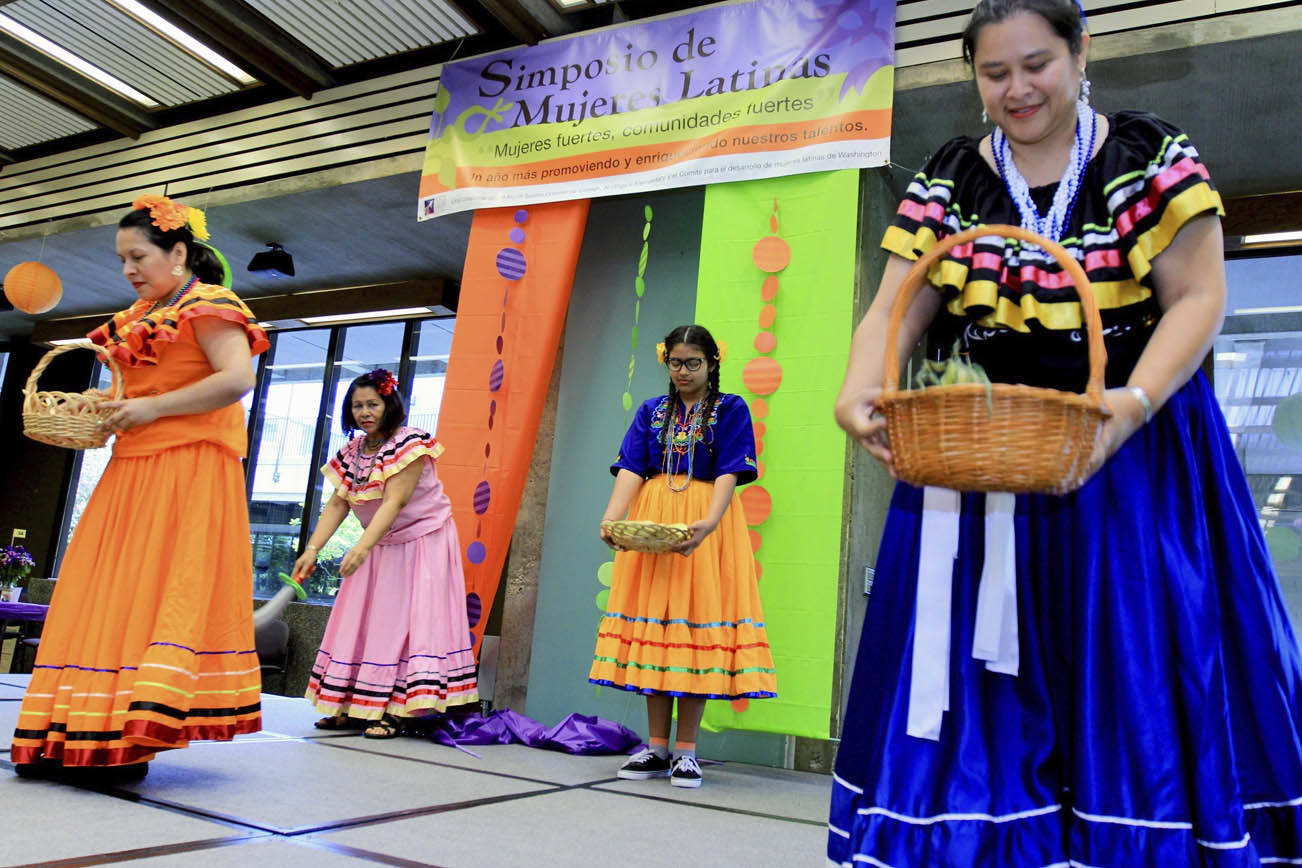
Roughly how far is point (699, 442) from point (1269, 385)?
364 cm

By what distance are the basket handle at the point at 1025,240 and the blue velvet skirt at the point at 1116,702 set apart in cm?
20

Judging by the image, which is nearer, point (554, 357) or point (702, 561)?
point (702, 561)

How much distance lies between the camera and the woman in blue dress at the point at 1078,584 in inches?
44.9

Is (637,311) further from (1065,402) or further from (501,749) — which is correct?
(1065,402)

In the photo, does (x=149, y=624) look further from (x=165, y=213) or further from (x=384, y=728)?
(x=384, y=728)

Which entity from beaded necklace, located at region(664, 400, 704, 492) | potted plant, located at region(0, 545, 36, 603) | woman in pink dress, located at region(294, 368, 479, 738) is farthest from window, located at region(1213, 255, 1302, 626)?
potted plant, located at region(0, 545, 36, 603)

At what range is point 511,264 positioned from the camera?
5.27 meters

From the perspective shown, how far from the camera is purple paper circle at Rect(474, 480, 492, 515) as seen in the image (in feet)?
16.4

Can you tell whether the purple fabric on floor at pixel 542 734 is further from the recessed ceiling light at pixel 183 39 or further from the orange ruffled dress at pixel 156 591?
the recessed ceiling light at pixel 183 39

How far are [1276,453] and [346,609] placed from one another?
486 centimetres

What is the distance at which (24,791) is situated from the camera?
229 centimetres

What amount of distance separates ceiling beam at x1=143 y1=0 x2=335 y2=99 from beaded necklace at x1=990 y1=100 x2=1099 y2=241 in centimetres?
526

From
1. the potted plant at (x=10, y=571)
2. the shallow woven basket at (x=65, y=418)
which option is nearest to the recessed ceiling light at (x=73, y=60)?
the potted plant at (x=10, y=571)

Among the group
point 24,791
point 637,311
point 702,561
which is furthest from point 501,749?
point 637,311
